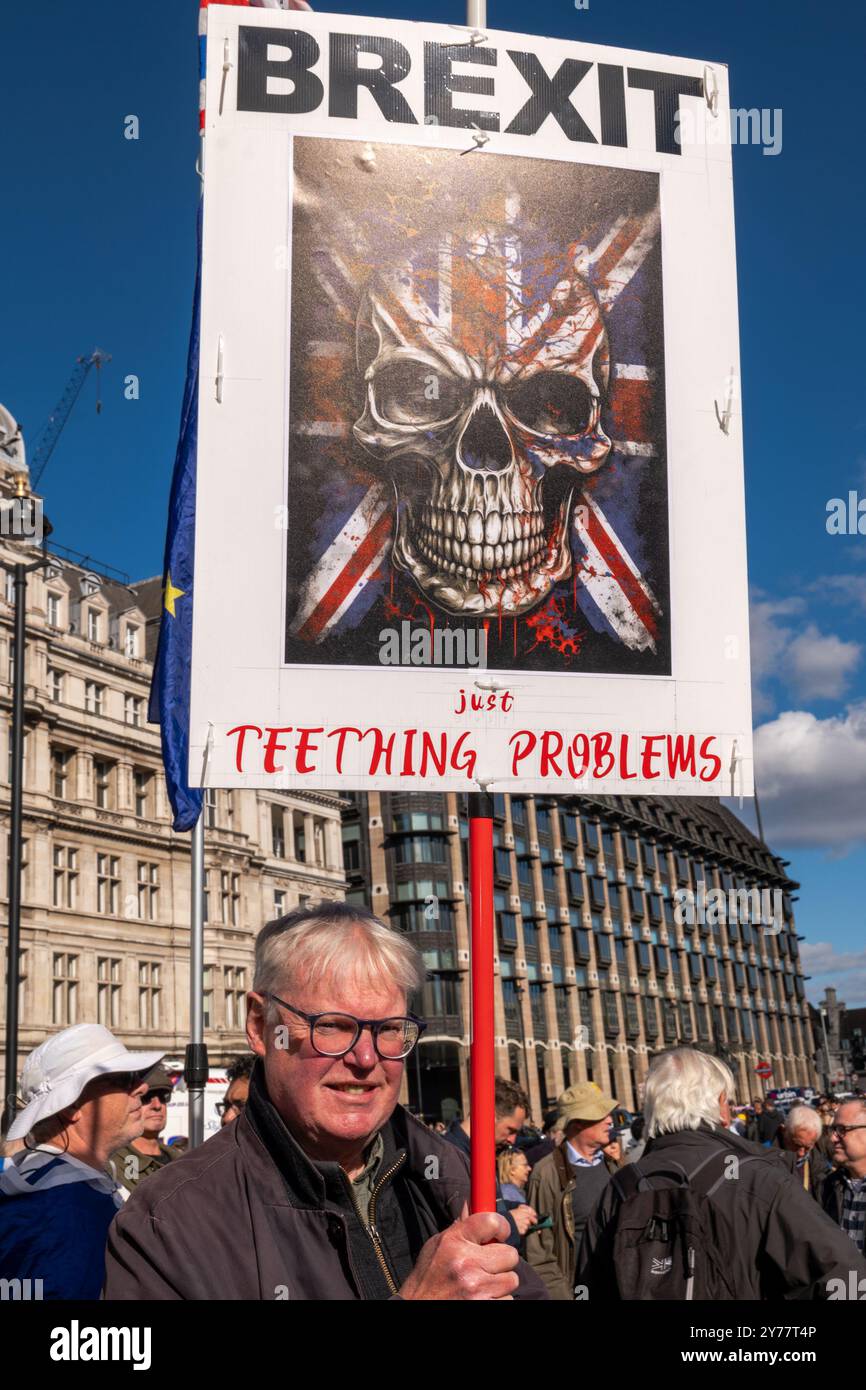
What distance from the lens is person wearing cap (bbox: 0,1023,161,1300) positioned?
3650 mm

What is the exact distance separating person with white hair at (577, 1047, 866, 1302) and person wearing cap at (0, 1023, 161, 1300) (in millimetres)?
1708

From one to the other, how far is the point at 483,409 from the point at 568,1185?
5.75 m

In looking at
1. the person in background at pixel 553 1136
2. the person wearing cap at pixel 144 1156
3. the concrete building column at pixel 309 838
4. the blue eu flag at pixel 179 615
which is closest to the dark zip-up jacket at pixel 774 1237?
the blue eu flag at pixel 179 615

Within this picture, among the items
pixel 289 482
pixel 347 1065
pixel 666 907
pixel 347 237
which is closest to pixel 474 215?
pixel 347 237

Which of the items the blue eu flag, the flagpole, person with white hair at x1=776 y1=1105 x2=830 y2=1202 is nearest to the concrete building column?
the flagpole

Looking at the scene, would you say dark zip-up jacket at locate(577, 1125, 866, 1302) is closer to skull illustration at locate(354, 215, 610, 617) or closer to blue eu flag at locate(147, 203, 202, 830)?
skull illustration at locate(354, 215, 610, 617)

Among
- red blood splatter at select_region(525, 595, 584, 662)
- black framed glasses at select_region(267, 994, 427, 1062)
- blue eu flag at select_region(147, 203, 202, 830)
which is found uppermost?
blue eu flag at select_region(147, 203, 202, 830)

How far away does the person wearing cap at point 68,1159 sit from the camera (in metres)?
3.65

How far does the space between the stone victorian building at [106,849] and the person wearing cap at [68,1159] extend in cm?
4148

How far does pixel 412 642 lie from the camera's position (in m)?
3.75

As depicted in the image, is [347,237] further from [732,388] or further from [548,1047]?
[548,1047]

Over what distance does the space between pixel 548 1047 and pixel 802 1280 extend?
83801mm

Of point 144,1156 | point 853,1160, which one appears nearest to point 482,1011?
point 853,1160
